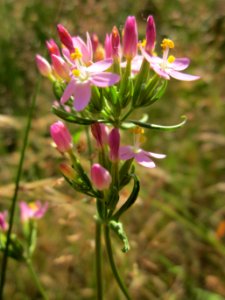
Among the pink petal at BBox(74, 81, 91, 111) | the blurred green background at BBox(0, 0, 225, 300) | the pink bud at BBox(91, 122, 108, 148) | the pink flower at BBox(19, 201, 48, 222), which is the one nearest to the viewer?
the pink petal at BBox(74, 81, 91, 111)

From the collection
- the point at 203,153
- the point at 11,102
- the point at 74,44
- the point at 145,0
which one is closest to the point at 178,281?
the point at 203,153

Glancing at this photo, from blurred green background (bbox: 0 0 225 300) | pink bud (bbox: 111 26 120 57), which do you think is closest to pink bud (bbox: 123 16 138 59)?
pink bud (bbox: 111 26 120 57)

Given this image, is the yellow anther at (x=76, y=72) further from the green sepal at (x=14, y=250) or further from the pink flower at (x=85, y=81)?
the green sepal at (x=14, y=250)

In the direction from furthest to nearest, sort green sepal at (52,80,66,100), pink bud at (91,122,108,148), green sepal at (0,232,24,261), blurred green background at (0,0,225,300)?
blurred green background at (0,0,225,300) < green sepal at (0,232,24,261) < green sepal at (52,80,66,100) < pink bud at (91,122,108,148)

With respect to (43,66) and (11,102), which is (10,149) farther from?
(43,66)

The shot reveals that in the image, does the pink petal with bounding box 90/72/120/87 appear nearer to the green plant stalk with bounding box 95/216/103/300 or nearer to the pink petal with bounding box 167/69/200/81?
the pink petal with bounding box 167/69/200/81

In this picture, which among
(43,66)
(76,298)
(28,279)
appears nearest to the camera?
(43,66)
